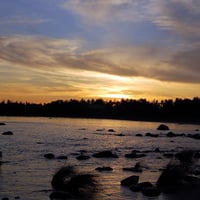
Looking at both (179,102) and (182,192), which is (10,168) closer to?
(182,192)

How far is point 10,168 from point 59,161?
20.2 ft

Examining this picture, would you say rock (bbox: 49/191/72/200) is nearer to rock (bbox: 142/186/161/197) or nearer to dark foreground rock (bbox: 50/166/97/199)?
dark foreground rock (bbox: 50/166/97/199)

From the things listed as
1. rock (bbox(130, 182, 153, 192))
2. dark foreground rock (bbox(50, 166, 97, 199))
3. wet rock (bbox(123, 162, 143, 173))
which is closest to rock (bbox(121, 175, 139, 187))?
rock (bbox(130, 182, 153, 192))

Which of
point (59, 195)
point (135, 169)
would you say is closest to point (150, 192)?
point (59, 195)

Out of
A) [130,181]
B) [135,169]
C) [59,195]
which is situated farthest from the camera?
[135,169]

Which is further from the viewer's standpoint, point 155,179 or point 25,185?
point 155,179

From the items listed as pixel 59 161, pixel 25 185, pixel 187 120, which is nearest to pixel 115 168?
pixel 59 161

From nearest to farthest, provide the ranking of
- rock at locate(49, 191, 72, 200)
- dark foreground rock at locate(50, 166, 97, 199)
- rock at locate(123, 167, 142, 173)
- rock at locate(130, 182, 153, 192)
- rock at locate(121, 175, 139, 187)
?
rock at locate(49, 191, 72, 200)
dark foreground rock at locate(50, 166, 97, 199)
rock at locate(130, 182, 153, 192)
rock at locate(121, 175, 139, 187)
rock at locate(123, 167, 142, 173)

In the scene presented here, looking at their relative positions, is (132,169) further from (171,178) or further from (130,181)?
(130,181)

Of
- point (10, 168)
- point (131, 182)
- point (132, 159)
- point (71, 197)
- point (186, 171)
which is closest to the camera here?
point (71, 197)

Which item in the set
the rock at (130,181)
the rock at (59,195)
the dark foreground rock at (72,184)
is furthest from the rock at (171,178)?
the rock at (59,195)

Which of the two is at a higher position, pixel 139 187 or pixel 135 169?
pixel 139 187

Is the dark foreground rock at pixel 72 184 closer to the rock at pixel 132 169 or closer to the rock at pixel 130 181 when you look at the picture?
the rock at pixel 130 181

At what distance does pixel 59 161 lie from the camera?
1454 inches
